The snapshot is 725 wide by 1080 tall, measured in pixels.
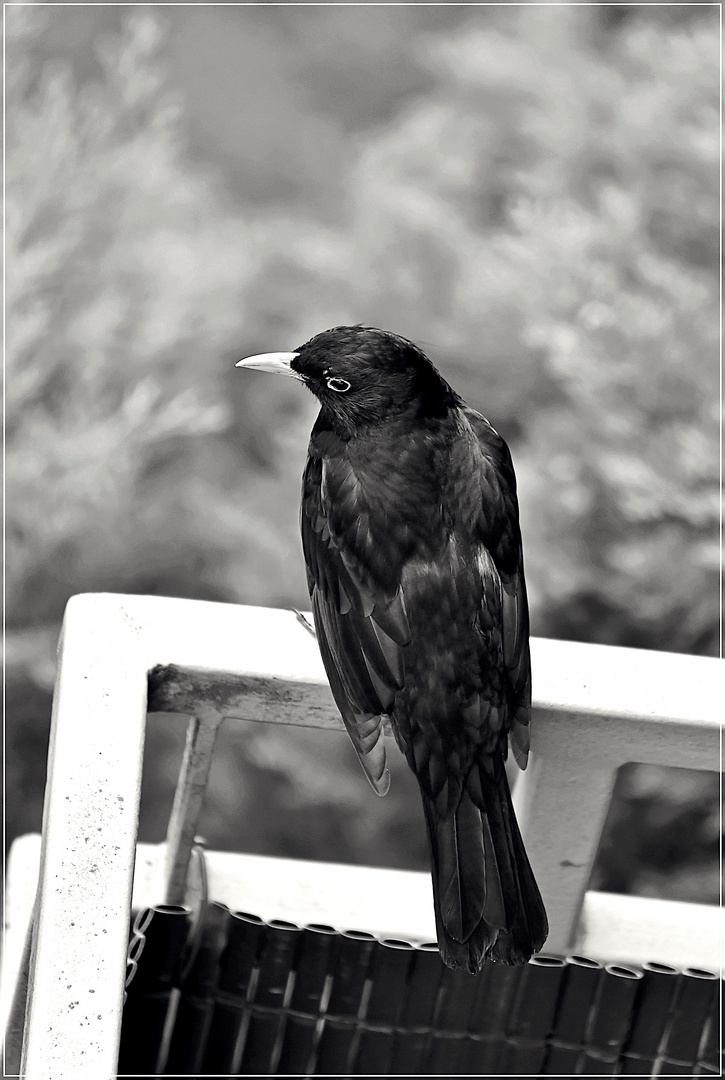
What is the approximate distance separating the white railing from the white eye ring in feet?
1.06

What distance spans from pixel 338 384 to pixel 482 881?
66 cm

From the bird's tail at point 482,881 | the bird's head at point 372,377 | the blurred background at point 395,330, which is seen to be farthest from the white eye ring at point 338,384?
the blurred background at point 395,330

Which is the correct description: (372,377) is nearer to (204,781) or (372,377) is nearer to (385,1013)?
(204,781)

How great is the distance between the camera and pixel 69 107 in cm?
299

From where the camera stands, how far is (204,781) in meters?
1.36

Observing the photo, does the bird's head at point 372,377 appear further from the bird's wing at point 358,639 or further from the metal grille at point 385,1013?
the metal grille at point 385,1013

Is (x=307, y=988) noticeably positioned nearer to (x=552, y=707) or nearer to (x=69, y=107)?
(x=552, y=707)

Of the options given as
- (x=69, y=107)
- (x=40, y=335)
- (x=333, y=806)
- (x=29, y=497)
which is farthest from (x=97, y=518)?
(x=69, y=107)

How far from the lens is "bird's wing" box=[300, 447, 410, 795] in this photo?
1359 mm

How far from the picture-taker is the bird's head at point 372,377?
155cm

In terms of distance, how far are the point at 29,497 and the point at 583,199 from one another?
1.50m

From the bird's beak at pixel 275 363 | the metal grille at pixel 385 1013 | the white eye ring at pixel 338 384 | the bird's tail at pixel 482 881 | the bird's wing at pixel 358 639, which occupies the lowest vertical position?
the metal grille at pixel 385 1013

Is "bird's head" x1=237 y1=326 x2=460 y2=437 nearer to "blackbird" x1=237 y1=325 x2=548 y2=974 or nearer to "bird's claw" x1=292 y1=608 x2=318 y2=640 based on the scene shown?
"blackbird" x1=237 y1=325 x2=548 y2=974

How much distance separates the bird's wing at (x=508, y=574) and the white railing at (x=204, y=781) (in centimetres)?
2
